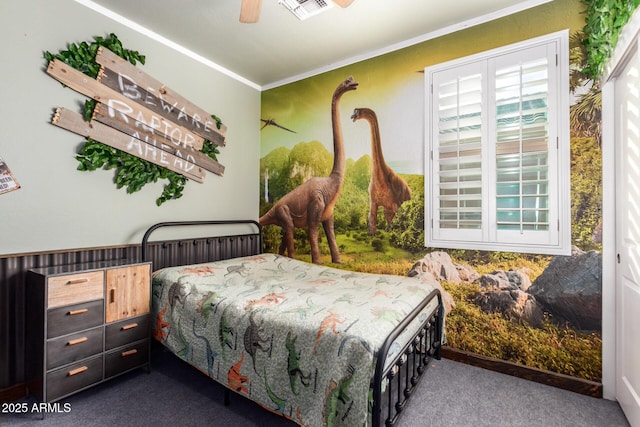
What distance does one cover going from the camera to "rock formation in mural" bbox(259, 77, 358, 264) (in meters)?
3.46

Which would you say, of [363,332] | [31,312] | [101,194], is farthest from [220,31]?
[363,332]

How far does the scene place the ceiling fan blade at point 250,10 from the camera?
200 cm

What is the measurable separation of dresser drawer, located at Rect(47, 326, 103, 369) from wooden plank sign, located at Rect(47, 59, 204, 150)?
174 centimetres

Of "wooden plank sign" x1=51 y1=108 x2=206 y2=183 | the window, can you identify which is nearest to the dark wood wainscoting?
"wooden plank sign" x1=51 y1=108 x2=206 y2=183

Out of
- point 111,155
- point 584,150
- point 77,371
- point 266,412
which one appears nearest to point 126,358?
point 77,371

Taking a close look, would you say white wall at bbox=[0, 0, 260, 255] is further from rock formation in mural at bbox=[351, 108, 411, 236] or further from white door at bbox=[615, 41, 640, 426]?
white door at bbox=[615, 41, 640, 426]

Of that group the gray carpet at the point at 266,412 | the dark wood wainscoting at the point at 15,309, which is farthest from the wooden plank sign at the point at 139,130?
the gray carpet at the point at 266,412

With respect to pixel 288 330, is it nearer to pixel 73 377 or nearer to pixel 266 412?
pixel 266 412

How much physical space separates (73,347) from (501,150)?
3454mm

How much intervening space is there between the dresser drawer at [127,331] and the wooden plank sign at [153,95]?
1838 mm

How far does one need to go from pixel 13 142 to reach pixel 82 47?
88cm

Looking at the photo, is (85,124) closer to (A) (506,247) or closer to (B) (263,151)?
(B) (263,151)

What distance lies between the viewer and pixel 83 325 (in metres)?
2.12

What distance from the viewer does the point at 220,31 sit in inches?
112
